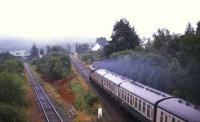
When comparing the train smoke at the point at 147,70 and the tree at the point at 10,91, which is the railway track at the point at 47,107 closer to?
the tree at the point at 10,91

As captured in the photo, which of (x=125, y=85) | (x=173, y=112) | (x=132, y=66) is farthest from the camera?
(x=132, y=66)

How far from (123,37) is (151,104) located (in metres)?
50.3

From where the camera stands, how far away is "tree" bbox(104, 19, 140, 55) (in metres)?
72.9

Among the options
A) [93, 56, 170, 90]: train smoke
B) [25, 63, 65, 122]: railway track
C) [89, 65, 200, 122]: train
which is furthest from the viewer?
[93, 56, 170, 90]: train smoke

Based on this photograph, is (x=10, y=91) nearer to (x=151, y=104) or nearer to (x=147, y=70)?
(x=147, y=70)

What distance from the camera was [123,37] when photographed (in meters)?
73.7

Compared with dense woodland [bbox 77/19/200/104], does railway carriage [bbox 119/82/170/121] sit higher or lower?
lower

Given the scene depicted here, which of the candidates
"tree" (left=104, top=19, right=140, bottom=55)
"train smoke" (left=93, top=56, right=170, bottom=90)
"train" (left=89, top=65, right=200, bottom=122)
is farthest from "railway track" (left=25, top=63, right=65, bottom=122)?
"tree" (left=104, top=19, right=140, bottom=55)

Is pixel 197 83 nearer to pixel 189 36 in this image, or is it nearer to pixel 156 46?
pixel 189 36

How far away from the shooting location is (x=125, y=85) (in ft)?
106

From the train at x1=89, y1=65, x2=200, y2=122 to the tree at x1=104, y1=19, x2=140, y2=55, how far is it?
118 feet

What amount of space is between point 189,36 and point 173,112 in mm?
7747

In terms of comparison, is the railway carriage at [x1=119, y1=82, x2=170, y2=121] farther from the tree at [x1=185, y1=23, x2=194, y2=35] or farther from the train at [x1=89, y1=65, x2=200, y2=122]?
the tree at [x1=185, y1=23, x2=194, y2=35]

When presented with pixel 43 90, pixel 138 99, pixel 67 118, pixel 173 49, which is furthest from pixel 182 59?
pixel 43 90
